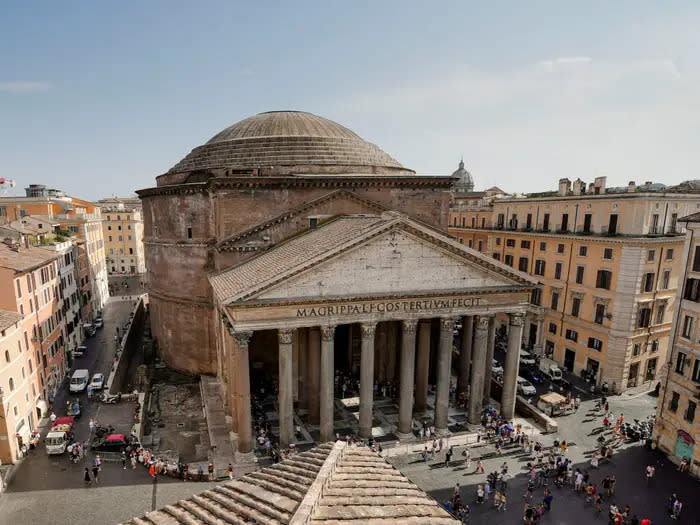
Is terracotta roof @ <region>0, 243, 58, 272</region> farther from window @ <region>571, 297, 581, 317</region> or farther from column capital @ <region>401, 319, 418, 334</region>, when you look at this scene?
window @ <region>571, 297, 581, 317</region>

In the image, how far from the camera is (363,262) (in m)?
21.0

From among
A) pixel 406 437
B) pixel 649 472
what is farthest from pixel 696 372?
pixel 406 437

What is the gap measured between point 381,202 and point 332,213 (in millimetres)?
3501

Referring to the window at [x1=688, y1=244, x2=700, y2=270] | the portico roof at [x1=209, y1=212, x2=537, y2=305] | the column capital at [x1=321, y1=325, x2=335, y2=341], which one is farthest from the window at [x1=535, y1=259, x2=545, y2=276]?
the column capital at [x1=321, y1=325, x2=335, y2=341]

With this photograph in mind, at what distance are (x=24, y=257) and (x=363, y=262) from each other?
2449 cm

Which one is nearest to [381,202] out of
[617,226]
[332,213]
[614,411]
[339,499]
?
[332,213]

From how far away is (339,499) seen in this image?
26.0 feet

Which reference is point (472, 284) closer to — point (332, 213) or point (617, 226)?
point (332, 213)

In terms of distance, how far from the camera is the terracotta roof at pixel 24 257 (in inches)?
1075

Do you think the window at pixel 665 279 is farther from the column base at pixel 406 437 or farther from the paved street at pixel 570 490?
the column base at pixel 406 437

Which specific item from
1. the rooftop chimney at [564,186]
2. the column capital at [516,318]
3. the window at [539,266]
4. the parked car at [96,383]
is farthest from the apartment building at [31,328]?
the rooftop chimney at [564,186]

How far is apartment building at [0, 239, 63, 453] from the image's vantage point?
24750 mm

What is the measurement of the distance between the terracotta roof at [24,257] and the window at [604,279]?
3754 cm

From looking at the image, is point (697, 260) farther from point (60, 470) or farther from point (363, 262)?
point (60, 470)
